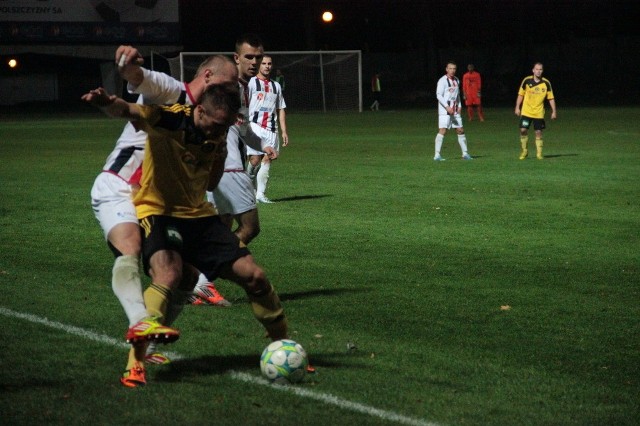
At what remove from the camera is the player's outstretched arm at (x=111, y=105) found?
5176mm

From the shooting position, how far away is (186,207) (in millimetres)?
5836

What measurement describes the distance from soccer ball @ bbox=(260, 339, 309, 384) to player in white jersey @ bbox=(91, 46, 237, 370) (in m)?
0.73

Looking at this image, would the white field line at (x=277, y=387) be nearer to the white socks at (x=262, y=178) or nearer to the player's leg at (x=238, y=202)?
the player's leg at (x=238, y=202)

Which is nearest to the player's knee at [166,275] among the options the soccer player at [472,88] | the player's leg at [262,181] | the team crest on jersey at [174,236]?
the team crest on jersey at [174,236]

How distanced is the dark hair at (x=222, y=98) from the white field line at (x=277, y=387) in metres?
1.43

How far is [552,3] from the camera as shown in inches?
2736

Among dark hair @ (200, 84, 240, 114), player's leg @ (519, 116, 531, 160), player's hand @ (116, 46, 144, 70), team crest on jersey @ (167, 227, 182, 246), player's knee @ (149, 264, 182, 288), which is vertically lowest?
player's leg @ (519, 116, 531, 160)

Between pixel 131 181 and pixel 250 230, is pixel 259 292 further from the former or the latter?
pixel 250 230

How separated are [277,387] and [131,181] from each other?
4.68ft

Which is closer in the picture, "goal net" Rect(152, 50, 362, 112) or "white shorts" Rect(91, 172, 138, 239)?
"white shorts" Rect(91, 172, 138, 239)

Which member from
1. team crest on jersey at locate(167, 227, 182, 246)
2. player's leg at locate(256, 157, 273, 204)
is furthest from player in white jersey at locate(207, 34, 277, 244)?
player's leg at locate(256, 157, 273, 204)

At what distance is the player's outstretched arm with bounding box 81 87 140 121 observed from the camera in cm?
518

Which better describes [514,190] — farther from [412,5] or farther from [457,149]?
[412,5]

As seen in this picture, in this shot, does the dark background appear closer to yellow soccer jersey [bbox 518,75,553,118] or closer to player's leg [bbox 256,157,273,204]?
yellow soccer jersey [bbox 518,75,553,118]
